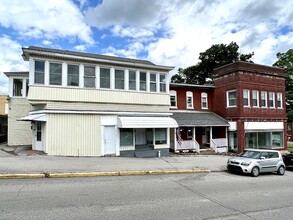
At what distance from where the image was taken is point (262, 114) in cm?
2744

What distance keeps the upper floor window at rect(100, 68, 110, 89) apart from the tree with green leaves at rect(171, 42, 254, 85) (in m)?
31.9

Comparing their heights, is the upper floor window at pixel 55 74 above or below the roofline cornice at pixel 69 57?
below

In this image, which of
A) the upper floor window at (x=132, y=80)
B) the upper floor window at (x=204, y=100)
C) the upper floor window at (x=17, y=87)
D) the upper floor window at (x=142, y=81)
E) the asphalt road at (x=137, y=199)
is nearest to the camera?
the asphalt road at (x=137, y=199)

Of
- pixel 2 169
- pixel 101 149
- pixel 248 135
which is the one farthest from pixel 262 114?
pixel 2 169

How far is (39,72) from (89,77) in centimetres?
334

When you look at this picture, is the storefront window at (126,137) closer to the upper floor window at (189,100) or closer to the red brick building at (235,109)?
the red brick building at (235,109)

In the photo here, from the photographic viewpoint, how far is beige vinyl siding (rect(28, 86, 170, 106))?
16.6 metres

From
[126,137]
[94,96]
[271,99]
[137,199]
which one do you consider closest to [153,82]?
[126,137]

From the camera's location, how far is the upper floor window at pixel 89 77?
59.5ft

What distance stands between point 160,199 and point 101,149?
10.3 meters

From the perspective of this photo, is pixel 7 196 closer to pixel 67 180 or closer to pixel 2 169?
pixel 67 180

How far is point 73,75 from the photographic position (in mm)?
17734

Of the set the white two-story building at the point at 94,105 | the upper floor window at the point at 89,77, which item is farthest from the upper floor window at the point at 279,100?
the upper floor window at the point at 89,77

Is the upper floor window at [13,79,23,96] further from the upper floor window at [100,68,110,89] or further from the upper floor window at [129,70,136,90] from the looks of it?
the upper floor window at [129,70,136,90]
